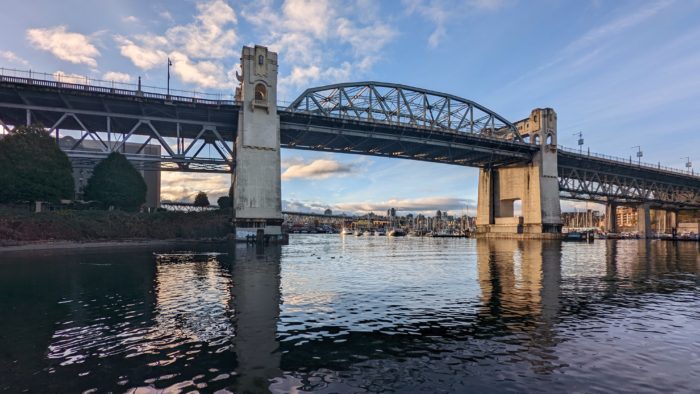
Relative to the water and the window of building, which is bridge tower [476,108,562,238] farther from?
the water

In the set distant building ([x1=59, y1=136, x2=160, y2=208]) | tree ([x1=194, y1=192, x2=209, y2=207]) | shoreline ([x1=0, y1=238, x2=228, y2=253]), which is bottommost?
shoreline ([x1=0, y1=238, x2=228, y2=253])

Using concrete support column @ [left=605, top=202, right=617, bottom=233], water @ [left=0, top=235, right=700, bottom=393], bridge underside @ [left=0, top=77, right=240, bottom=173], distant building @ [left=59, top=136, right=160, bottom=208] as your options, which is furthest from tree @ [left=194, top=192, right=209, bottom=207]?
concrete support column @ [left=605, top=202, right=617, bottom=233]

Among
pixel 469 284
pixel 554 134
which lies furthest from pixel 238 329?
pixel 554 134

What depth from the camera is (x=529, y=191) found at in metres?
111

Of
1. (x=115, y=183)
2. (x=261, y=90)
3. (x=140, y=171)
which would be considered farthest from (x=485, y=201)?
(x=140, y=171)

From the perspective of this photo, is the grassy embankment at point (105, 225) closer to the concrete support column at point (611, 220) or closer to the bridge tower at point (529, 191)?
the bridge tower at point (529, 191)

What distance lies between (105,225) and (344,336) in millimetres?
69812

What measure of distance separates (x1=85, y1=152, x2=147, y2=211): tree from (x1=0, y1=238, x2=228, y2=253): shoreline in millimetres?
12588

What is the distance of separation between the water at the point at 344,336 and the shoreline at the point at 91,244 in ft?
113

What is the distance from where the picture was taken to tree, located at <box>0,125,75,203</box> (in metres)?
65.6

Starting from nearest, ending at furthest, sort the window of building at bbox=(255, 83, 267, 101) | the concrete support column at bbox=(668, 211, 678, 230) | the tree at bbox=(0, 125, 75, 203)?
the tree at bbox=(0, 125, 75, 203) → the window of building at bbox=(255, 83, 267, 101) → the concrete support column at bbox=(668, 211, 678, 230)

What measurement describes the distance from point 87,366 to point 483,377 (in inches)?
426

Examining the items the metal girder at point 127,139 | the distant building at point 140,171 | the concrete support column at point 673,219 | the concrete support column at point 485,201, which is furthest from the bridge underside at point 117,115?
the concrete support column at point 673,219

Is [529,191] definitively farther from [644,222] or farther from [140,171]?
[140,171]
